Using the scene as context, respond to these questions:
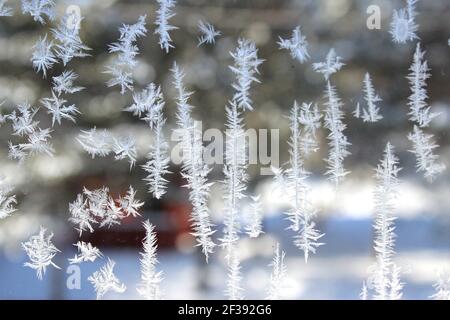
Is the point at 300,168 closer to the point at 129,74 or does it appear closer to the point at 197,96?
the point at 197,96

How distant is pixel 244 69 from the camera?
5.86 ft

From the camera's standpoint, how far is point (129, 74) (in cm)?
177

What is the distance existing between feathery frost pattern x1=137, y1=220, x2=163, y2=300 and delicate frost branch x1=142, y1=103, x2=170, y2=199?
95 mm

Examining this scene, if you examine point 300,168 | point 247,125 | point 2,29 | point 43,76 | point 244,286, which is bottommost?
point 244,286

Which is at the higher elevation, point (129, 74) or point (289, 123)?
point (129, 74)

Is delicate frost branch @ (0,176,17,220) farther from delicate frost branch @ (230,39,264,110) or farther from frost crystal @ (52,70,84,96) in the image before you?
delicate frost branch @ (230,39,264,110)

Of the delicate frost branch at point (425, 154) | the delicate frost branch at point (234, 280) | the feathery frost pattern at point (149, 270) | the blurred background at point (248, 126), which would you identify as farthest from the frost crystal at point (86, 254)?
the delicate frost branch at point (425, 154)

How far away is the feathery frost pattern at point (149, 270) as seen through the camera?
5.83ft

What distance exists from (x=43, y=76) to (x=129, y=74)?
226 millimetres

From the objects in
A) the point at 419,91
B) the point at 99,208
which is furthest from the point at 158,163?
the point at 419,91

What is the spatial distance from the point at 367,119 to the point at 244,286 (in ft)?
1.84

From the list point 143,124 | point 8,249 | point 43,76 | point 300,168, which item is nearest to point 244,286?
point 300,168

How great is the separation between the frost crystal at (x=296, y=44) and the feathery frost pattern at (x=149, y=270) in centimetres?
59

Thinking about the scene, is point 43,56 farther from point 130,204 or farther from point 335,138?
point 335,138
